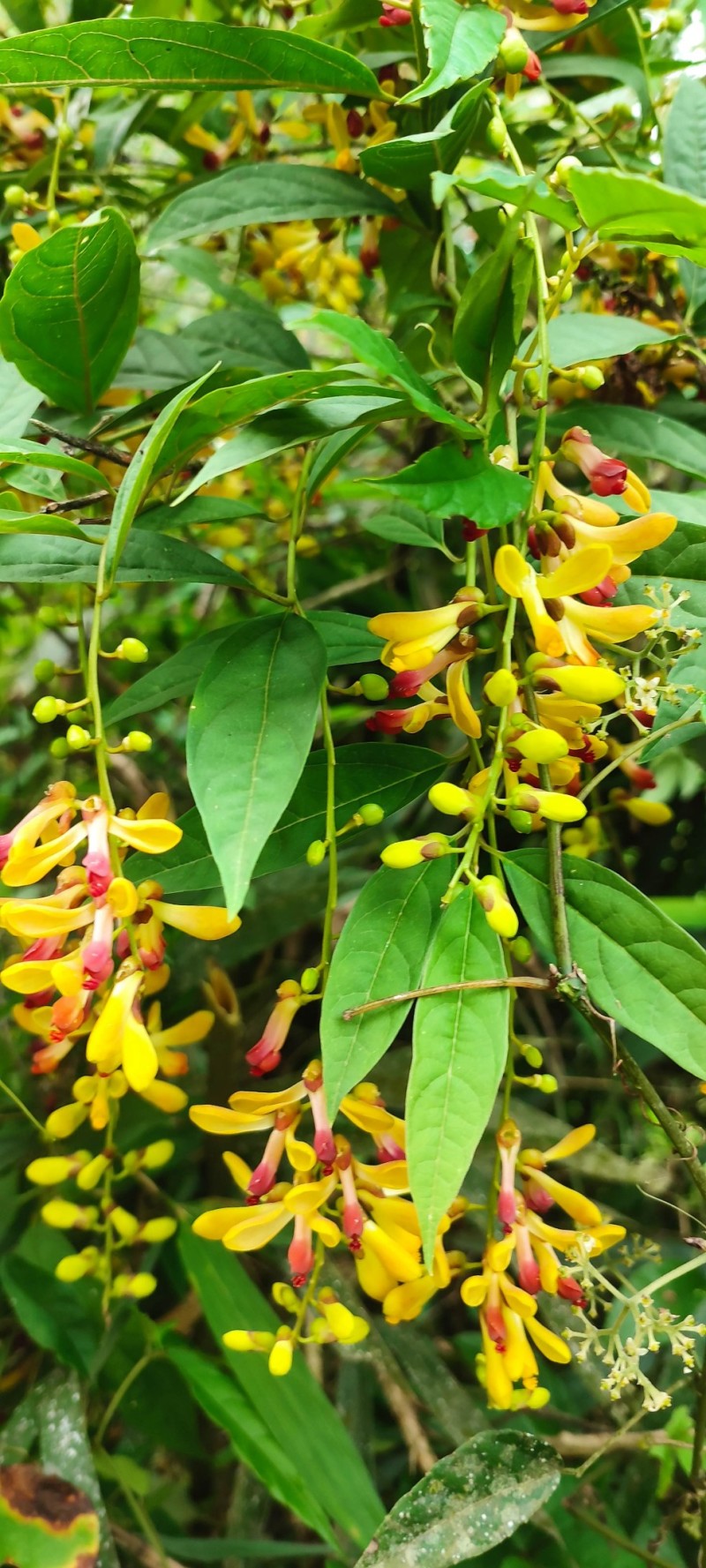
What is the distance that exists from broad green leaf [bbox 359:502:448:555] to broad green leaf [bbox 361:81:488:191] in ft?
0.62

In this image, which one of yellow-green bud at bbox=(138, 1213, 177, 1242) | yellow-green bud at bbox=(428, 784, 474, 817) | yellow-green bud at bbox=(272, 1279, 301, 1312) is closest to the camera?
yellow-green bud at bbox=(428, 784, 474, 817)

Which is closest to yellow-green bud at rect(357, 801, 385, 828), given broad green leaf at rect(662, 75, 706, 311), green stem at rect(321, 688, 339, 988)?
green stem at rect(321, 688, 339, 988)

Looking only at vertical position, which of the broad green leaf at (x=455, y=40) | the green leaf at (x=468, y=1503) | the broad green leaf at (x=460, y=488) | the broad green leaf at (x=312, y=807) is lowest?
the green leaf at (x=468, y=1503)

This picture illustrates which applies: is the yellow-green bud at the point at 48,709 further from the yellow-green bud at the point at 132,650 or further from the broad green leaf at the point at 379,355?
the broad green leaf at the point at 379,355

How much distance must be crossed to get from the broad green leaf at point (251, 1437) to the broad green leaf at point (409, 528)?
1.96ft

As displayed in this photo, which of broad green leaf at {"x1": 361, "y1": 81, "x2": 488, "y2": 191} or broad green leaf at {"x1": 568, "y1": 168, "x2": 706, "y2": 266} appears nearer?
broad green leaf at {"x1": 568, "y1": 168, "x2": 706, "y2": 266}

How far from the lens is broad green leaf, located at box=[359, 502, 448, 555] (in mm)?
646

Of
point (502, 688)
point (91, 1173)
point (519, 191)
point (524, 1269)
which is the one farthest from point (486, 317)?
point (91, 1173)

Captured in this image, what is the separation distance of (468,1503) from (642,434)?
651 mm

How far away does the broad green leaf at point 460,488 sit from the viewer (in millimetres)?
418

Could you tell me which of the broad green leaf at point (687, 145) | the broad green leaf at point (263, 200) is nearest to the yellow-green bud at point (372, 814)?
the broad green leaf at point (263, 200)

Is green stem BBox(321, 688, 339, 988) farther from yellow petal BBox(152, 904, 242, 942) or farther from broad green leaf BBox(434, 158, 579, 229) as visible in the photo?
broad green leaf BBox(434, 158, 579, 229)

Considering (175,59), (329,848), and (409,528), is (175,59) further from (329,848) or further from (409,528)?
(329,848)

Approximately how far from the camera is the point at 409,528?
2.15 feet
